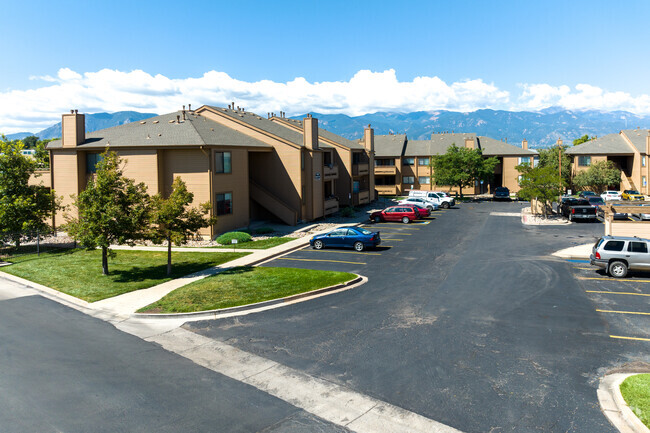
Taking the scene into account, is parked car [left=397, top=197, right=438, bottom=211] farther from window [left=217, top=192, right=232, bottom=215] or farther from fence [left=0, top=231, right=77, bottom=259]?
fence [left=0, top=231, right=77, bottom=259]

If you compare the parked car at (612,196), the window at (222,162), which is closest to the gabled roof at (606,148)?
the parked car at (612,196)

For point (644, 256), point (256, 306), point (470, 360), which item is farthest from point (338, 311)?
point (644, 256)

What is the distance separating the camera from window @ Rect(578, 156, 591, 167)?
2548 inches

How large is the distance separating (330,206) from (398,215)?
7115mm

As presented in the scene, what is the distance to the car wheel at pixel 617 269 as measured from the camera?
21781 mm


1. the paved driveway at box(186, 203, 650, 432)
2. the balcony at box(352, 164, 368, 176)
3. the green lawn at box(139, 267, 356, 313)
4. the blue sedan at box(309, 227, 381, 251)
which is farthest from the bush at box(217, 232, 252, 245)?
the balcony at box(352, 164, 368, 176)

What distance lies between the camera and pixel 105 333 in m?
15.9

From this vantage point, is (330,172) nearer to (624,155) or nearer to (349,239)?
(349,239)

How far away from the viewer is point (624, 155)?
63312 millimetres

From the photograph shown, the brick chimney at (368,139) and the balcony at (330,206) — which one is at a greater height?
the brick chimney at (368,139)

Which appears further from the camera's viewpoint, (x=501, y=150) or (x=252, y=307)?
(x=501, y=150)

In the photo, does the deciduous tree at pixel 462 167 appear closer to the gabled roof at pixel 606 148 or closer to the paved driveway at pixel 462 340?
the gabled roof at pixel 606 148

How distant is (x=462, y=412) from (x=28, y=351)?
1242 centimetres

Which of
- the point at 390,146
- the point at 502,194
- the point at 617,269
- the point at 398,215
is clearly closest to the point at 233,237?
the point at 398,215
